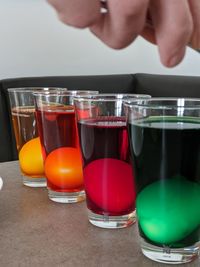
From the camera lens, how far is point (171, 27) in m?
0.33

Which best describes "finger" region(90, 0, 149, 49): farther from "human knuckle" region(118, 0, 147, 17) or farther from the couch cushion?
the couch cushion

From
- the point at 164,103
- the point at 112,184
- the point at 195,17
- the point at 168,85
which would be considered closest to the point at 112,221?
the point at 112,184

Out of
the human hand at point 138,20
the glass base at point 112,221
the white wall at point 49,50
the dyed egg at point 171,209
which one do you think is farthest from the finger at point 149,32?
the white wall at point 49,50

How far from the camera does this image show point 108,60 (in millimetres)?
2121

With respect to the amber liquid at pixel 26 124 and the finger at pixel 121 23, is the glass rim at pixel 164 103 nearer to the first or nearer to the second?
the finger at pixel 121 23

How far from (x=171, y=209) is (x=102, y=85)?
1415mm

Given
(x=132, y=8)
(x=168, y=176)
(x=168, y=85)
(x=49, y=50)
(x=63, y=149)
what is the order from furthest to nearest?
1. (x=49, y=50)
2. (x=168, y=85)
3. (x=63, y=149)
4. (x=168, y=176)
5. (x=132, y=8)

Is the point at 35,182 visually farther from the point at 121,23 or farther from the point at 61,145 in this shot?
the point at 121,23

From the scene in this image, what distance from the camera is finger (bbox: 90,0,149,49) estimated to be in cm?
31

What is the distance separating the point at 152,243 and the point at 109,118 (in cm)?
15

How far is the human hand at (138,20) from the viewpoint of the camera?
1.02ft

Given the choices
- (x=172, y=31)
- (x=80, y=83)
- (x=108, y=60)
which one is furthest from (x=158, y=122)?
(x=108, y=60)

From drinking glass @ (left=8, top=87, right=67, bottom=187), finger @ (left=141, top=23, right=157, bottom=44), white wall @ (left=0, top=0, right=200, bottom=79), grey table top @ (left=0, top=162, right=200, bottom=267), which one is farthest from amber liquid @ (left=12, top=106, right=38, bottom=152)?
white wall @ (left=0, top=0, right=200, bottom=79)

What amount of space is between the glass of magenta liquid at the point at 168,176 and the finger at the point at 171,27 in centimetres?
11
